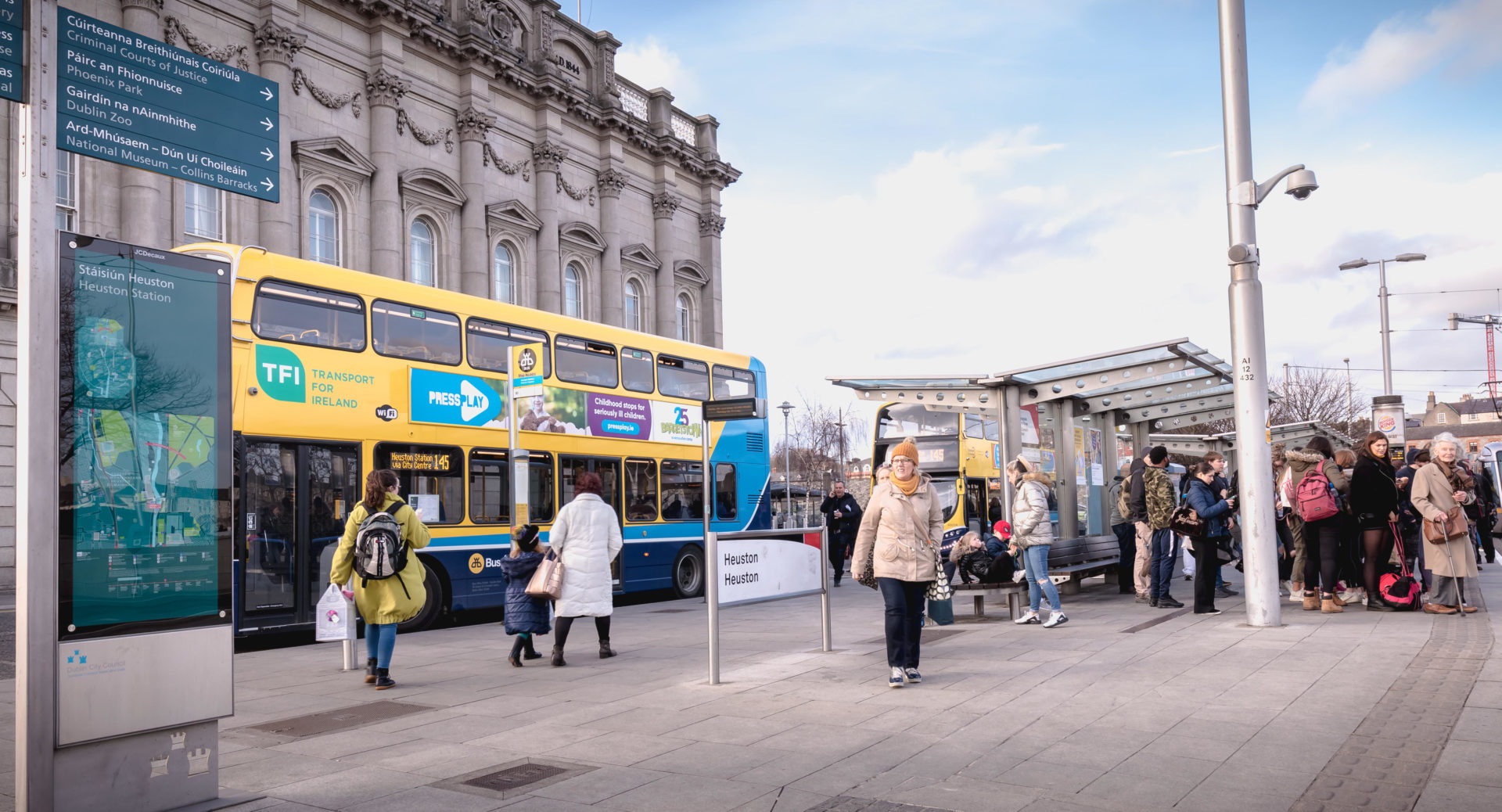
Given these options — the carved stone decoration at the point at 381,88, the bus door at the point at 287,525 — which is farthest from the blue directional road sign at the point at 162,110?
the carved stone decoration at the point at 381,88

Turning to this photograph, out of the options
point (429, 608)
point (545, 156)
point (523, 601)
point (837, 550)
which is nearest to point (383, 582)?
point (523, 601)

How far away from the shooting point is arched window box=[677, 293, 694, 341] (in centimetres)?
3962

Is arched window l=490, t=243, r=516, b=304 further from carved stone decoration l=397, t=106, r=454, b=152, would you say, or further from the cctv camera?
the cctv camera

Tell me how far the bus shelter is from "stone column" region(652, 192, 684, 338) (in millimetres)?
19849

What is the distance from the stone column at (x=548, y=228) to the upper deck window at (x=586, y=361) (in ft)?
52.7

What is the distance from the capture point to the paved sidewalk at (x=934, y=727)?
5031mm

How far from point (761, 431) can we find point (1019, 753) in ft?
49.8

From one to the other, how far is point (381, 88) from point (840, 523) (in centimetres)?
1608

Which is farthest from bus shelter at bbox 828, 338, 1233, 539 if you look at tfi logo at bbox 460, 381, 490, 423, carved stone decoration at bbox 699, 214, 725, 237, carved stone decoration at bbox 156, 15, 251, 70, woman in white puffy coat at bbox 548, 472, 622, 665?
carved stone decoration at bbox 699, 214, 725, 237

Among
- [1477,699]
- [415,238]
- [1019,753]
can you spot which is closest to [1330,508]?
[1477,699]

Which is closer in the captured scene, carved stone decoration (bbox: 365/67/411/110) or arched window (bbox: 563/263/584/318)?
carved stone decoration (bbox: 365/67/411/110)

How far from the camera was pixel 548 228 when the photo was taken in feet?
108

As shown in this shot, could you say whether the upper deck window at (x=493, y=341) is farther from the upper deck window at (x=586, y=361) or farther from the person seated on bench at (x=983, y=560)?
the person seated on bench at (x=983, y=560)

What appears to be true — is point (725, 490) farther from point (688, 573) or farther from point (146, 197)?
point (146, 197)
